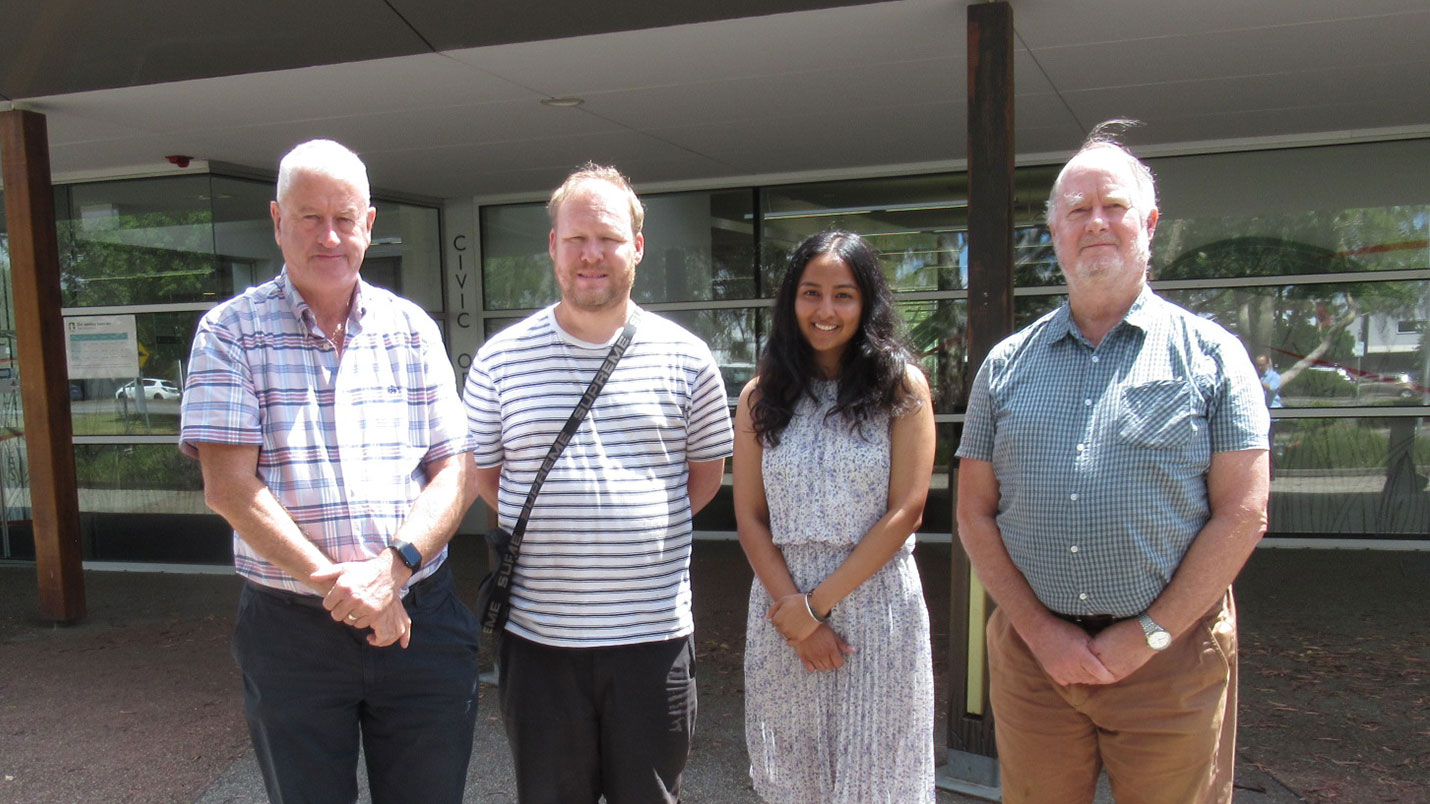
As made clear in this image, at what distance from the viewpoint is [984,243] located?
3.75 m

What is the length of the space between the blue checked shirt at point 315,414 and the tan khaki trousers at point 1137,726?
4.75ft

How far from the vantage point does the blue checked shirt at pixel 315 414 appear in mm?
2180

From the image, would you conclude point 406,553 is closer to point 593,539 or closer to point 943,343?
point 593,539

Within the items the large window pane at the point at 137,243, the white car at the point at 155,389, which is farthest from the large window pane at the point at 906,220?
the white car at the point at 155,389

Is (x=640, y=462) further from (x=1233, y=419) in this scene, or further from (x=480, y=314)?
(x=480, y=314)

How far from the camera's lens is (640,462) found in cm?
246

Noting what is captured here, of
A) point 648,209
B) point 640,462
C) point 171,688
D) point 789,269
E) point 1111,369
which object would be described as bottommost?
point 171,688

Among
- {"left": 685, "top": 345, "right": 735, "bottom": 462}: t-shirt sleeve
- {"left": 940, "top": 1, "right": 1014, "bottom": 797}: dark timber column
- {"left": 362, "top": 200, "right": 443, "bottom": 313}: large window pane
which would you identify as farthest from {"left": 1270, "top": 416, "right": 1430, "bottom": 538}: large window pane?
{"left": 362, "top": 200, "right": 443, "bottom": 313}: large window pane

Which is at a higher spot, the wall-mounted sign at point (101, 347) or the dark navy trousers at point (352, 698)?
the wall-mounted sign at point (101, 347)

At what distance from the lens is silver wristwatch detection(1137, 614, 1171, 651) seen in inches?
82.7

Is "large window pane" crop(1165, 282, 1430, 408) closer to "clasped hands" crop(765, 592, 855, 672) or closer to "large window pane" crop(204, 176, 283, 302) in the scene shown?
"clasped hands" crop(765, 592, 855, 672)

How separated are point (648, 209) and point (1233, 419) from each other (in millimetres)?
6449

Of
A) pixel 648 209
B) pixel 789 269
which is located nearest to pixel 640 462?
pixel 789 269

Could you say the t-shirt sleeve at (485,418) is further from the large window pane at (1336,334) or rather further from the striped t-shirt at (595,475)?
the large window pane at (1336,334)
